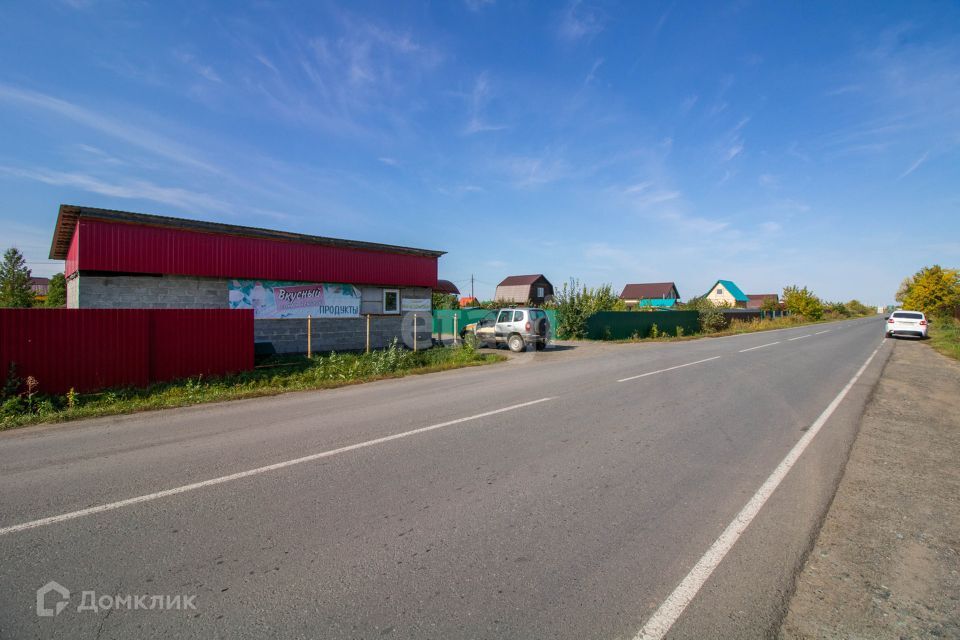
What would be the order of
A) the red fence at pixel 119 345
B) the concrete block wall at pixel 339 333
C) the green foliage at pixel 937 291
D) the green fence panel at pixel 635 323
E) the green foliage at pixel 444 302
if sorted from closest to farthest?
the red fence at pixel 119 345
the concrete block wall at pixel 339 333
the green fence panel at pixel 635 323
the green foliage at pixel 937 291
the green foliage at pixel 444 302

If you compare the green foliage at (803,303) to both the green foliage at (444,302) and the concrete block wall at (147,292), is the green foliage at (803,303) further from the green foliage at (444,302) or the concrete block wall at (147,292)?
the concrete block wall at (147,292)

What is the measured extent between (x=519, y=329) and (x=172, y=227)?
1299 cm

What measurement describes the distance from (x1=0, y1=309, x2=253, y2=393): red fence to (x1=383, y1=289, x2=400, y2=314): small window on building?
26.0ft

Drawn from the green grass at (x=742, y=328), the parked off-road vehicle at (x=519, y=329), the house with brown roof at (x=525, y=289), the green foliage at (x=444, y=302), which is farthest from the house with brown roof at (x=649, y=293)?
the parked off-road vehicle at (x=519, y=329)

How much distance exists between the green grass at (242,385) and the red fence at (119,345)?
454mm

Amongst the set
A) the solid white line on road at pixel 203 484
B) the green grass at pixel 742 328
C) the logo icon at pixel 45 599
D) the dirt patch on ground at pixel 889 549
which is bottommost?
the dirt patch on ground at pixel 889 549

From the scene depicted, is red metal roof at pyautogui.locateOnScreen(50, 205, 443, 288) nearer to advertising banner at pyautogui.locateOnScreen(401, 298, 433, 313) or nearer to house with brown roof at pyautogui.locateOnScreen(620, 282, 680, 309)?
advertising banner at pyautogui.locateOnScreen(401, 298, 433, 313)

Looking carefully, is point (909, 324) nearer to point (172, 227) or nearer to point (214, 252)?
point (214, 252)

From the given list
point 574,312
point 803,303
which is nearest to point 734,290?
point 803,303

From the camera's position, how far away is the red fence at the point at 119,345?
28.6 feet

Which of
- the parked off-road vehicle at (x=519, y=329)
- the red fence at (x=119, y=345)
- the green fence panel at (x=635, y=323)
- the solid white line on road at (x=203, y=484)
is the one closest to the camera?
the solid white line on road at (x=203, y=484)

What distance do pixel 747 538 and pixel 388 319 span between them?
57.5 ft

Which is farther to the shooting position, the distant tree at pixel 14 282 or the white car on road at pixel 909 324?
the distant tree at pixel 14 282

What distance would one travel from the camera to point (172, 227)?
14289mm
